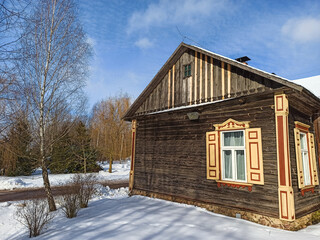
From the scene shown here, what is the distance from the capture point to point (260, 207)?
6496 mm

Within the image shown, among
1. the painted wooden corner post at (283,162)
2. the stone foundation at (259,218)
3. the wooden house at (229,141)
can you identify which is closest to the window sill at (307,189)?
the wooden house at (229,141)

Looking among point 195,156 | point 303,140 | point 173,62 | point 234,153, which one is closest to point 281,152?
point 234,153

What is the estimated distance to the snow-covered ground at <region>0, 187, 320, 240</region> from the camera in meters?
5.18

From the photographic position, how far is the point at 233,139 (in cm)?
750

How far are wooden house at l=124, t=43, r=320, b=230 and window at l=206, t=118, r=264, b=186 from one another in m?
0.03

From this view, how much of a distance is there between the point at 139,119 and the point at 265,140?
660 centimetres

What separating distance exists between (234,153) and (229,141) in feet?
1.53

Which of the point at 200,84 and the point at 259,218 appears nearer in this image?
the point at 259,218

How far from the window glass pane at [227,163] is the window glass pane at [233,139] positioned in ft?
1.07

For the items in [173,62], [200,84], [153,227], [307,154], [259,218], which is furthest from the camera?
[173,62]

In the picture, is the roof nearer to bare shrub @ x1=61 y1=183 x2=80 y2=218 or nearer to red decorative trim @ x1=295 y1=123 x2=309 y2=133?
red decorative trim @ x1=295 y1=123 x2=309 y2=133

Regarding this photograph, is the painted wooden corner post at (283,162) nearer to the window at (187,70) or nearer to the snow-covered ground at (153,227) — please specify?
the snow-covered ground at (153,227)

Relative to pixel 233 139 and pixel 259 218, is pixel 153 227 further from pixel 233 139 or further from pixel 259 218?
pixel 233 139

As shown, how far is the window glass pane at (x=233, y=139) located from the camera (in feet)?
24.0
